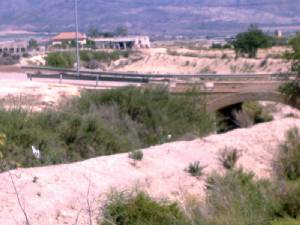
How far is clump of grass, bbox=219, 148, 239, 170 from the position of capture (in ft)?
65.5

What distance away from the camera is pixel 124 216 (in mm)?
12555

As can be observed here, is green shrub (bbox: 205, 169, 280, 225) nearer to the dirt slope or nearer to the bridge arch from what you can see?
the dirt slope

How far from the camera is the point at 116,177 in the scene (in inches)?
671

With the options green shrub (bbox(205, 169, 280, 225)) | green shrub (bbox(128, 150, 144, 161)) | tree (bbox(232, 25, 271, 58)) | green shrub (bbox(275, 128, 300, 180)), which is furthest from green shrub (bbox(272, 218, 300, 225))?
tree (bbox(232, 25, 271, 58))

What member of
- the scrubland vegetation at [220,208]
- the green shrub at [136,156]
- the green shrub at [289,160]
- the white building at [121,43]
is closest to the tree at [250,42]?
the white building at [121,43]

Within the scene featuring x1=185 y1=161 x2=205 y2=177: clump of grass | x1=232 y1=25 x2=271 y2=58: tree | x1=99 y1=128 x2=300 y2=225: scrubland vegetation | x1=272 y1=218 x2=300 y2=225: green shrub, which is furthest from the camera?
x1=232 y1=25 x2=271 y2=58: tree

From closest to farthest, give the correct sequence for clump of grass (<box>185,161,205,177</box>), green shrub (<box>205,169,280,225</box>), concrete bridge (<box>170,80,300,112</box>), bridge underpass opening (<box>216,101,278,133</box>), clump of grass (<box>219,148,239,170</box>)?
green shrub (<box>205,169,280,225</box>) < clump of grass (<box>185,161,205,177</box>) < clump of grass (<box>219,148,239,170</box>) < bridge underpass opening (<box>216,101,278,133</box>) < concrete bridge (<box>170,80,300,112</box>)

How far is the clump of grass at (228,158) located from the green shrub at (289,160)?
1054 millimetres

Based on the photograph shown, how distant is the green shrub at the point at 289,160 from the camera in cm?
1734

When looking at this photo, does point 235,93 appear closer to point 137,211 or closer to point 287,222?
point 137,211

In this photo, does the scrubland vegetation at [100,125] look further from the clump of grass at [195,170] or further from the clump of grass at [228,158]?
the clump of grass at [228,158]

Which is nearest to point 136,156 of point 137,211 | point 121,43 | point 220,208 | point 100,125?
point 137,211

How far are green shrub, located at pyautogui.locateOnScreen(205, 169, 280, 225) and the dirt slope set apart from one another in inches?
41.0

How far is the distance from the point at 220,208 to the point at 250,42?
371 feet
